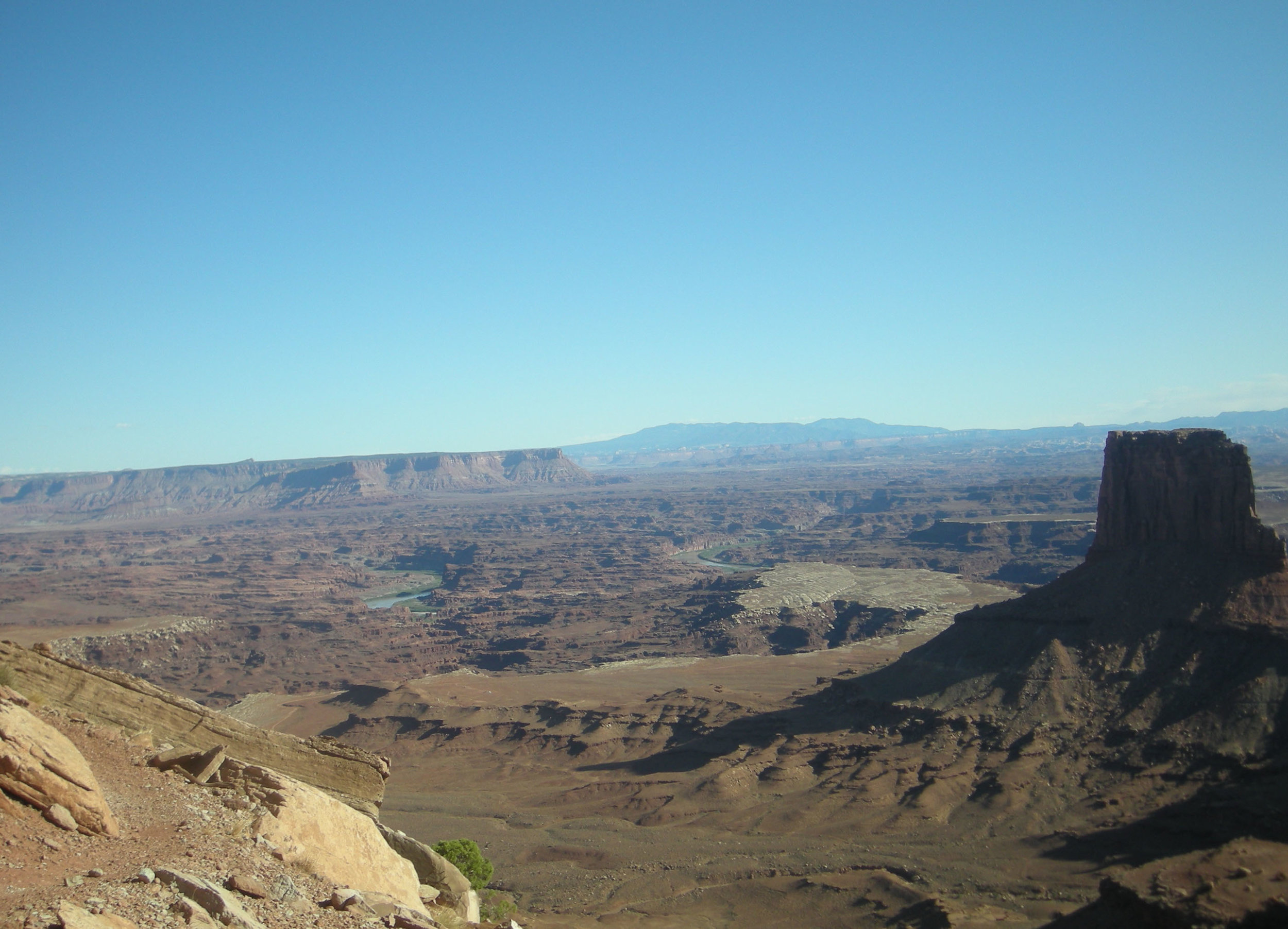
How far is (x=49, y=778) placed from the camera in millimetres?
12234

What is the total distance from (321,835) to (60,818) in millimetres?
4531

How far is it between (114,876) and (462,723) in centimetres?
5170

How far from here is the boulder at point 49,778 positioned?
11930mm

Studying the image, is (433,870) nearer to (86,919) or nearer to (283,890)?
(283,890)

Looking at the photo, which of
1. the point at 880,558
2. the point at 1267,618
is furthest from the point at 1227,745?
the point at 880,558

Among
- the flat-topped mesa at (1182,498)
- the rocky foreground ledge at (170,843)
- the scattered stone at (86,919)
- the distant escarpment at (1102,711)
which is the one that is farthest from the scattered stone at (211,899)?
the flat-topped mesa at (1182,498)

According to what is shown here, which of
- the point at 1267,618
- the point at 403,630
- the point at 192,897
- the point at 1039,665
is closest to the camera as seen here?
the point at 192,897

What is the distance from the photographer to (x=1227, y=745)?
3688cm

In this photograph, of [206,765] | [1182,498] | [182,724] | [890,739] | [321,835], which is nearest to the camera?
[321,835]

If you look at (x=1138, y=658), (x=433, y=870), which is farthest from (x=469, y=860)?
(x=1138, y=658)

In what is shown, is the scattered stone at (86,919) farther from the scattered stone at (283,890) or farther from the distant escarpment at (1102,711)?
the distant escarpment at (1102,711)

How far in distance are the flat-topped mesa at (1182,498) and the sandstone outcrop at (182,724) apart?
4536 centimetres

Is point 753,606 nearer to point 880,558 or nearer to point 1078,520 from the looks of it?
point 880,558

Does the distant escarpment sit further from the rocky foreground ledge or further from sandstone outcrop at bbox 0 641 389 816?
the rocky foreground ledge
